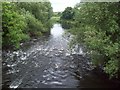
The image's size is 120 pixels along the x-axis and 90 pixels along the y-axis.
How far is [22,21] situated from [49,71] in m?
5.84

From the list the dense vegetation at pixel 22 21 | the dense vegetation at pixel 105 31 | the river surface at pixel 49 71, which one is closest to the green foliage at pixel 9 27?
the dense vegetation at pixel 22 21

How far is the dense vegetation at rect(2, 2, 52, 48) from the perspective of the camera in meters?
16.4

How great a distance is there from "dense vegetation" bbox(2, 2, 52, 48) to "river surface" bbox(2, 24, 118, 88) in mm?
2024

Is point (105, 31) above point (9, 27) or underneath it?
above

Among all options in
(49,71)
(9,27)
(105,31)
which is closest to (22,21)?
(9,27)

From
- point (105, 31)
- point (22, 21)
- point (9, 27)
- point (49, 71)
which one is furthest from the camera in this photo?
point (22, 21)

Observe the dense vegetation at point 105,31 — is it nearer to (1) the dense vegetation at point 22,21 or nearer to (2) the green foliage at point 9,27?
(2) the green foliage at point 9,27

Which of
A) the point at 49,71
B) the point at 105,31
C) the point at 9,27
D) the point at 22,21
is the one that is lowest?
the point at 49,71

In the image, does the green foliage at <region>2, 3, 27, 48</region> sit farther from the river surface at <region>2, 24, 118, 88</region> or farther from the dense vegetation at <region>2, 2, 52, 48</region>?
the river surface at <region>2, 24, 118, 88</region>

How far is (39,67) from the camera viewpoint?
63.2ft

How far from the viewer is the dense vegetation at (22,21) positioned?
53.7 ft

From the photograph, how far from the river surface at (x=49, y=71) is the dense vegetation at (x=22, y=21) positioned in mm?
2024

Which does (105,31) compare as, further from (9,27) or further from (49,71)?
(9,27)

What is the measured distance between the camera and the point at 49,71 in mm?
18266
